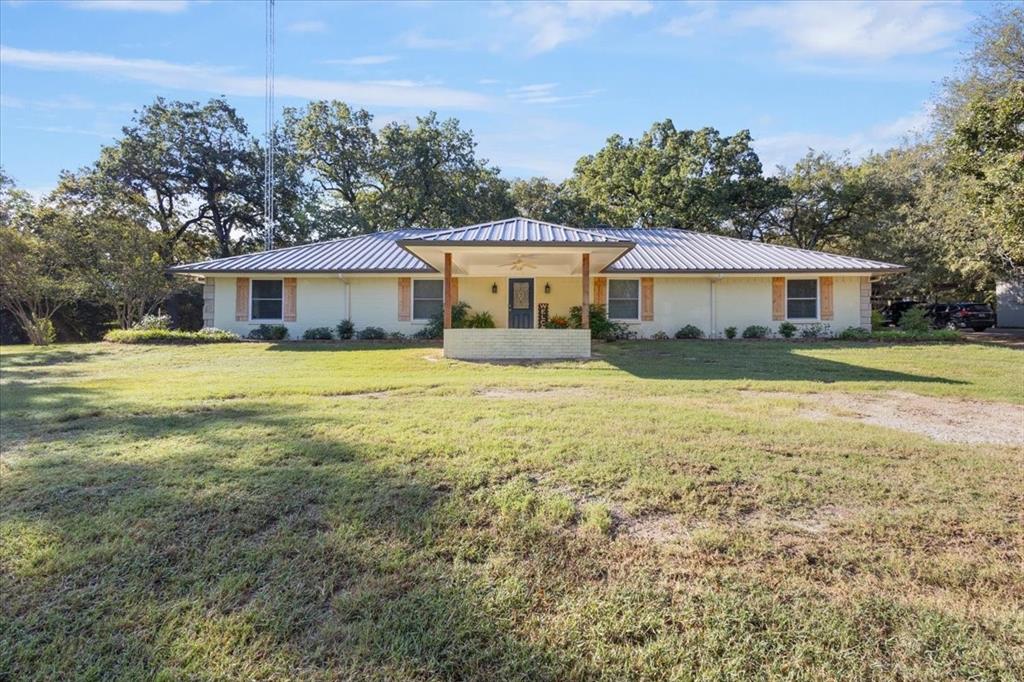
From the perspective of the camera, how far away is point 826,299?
17.2 meters

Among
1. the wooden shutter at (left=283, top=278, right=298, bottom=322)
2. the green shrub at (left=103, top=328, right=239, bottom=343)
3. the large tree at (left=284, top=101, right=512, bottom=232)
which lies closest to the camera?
the green shrub at (left=103, top=328, right=239, bottom=343)

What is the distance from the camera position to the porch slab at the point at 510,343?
11.8 metres

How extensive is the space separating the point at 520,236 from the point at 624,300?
7.45 m

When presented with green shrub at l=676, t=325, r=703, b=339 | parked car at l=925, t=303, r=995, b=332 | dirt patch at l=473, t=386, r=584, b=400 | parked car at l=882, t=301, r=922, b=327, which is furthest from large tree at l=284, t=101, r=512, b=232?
parked car at l=925, t=303, r=995, b=332

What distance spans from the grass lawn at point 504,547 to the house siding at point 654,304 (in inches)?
465

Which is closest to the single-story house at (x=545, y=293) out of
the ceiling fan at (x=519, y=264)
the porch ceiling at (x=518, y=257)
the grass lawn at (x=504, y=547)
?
the porch ceiling at (x=518, y=257)

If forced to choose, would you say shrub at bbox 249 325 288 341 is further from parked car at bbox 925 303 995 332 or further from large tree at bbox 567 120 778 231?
parked car at bbox 925 303 995 332

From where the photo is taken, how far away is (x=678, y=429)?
4.80 m

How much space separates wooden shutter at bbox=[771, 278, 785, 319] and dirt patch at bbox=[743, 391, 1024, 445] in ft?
35.4

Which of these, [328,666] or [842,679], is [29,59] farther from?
[842,679]

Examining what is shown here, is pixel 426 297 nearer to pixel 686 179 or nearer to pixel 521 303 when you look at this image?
pixel 521 303

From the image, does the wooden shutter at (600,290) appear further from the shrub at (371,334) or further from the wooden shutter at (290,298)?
the wooden shutter at (290,298)

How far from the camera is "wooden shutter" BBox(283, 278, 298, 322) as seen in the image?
17109 millimetres

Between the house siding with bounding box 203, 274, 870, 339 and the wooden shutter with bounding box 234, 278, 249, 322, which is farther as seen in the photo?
the house siding with bounding box 203, 274, 870, 339
